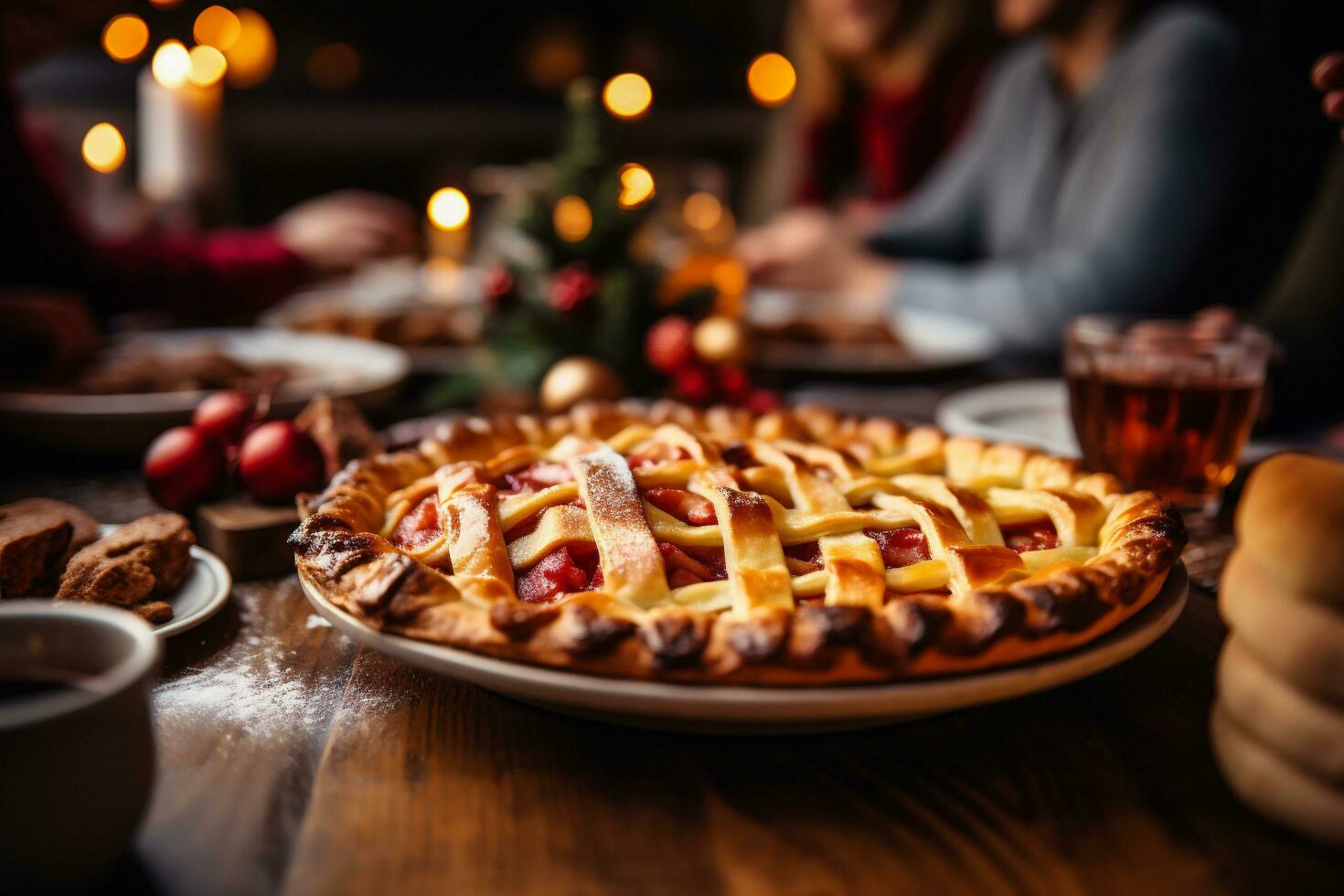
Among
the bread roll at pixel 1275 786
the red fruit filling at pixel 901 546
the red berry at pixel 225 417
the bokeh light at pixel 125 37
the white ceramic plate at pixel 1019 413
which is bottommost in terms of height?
the white ceramic plate at pixel 1019 413

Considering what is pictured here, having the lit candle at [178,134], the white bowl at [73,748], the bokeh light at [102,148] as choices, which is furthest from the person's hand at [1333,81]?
the bokeh light at [102,148]

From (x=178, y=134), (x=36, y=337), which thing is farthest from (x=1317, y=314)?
(x=178, y=134)

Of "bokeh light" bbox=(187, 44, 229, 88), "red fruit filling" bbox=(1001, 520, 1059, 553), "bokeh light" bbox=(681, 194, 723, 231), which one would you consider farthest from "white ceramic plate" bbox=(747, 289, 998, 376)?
"bokeh light" bbox=(187, 44, 229, 88)

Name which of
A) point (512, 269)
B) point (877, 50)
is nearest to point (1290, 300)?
point (512, 269)

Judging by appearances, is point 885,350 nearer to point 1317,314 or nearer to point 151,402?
point 1317,314

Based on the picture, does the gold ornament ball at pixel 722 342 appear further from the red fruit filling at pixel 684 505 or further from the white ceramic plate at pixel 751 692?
the white ceramic plate at pixel 751 692
